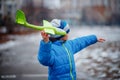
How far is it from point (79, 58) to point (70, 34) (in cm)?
37

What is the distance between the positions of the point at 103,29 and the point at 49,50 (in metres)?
2.07

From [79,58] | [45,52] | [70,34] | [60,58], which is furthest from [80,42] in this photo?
[70,34]

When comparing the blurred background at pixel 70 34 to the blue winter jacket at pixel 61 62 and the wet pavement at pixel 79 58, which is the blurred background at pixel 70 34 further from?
the blue winter jacket at pixel 61 62

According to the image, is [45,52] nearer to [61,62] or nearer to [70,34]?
[61,62]

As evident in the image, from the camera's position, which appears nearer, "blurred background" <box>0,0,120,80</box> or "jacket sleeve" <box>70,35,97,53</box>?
"jacket sleeve" <box>70,35,97,53</box>

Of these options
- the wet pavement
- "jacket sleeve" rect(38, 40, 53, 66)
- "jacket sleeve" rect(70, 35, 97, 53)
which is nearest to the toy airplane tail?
"jacket sleeve" rect(38, 40, 53, 66)

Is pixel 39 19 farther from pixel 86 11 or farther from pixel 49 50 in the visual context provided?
pixel 49 50

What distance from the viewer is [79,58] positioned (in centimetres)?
368

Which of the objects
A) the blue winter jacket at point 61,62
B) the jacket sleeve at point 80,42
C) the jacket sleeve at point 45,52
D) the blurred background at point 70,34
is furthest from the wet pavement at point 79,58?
the jacket sleeve at point 45,52

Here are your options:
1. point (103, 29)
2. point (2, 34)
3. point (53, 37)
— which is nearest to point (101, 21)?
point (103, 29)

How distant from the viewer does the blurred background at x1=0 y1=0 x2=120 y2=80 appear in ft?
11.7

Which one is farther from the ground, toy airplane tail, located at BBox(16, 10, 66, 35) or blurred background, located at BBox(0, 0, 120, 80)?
toy airplane tail, located at BBox(16, 10, 66, 35)

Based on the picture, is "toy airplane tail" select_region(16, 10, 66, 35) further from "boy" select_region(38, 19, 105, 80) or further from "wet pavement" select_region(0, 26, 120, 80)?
"wet pavement" select_region(0, 26, 120, 80)

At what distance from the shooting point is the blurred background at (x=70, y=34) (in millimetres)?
3580
